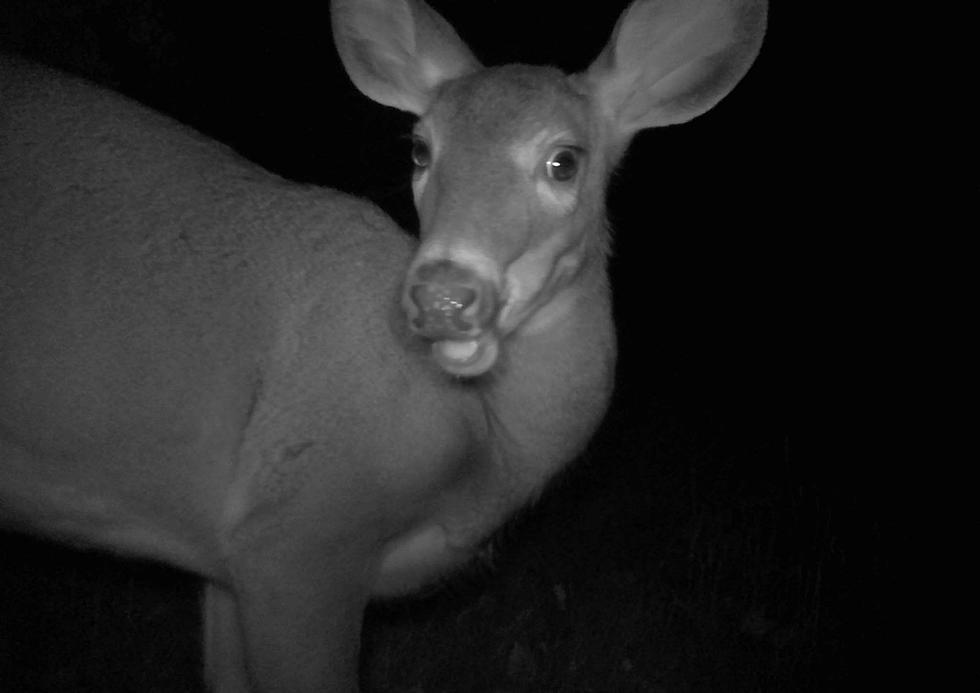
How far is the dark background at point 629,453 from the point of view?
4855 millimetres

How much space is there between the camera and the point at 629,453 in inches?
239

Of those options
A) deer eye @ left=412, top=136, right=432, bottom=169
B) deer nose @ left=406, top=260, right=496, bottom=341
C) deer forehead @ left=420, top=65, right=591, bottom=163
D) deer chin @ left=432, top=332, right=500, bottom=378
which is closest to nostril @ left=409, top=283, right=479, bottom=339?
deer nose @ left=406, top=260, right=496, bottom=341

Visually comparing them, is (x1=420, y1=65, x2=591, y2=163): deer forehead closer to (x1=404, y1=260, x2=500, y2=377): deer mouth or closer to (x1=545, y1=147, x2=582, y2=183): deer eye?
(x1=545, y1=147, x2=582, y2=183): deer eye

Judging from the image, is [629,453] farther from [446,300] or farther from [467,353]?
[446,300]

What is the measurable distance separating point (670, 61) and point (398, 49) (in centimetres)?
108

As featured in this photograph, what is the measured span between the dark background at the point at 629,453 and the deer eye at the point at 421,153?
4.77 feet

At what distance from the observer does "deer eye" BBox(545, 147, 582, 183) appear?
287 centimetres

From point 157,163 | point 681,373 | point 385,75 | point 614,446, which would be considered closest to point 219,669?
point 157,163

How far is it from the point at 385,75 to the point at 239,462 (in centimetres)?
170

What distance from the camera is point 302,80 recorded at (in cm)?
830

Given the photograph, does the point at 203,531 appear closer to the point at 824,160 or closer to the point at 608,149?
the point at 608,149

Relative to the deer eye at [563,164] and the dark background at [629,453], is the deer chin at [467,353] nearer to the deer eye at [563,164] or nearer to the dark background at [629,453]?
the deer eye at [563,164]

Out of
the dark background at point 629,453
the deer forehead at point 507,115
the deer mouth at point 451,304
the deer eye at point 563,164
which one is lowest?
the dark background at point 629,453

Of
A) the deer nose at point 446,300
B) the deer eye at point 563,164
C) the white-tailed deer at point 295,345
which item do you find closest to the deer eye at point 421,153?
the white-tailed deer at point 295,345
